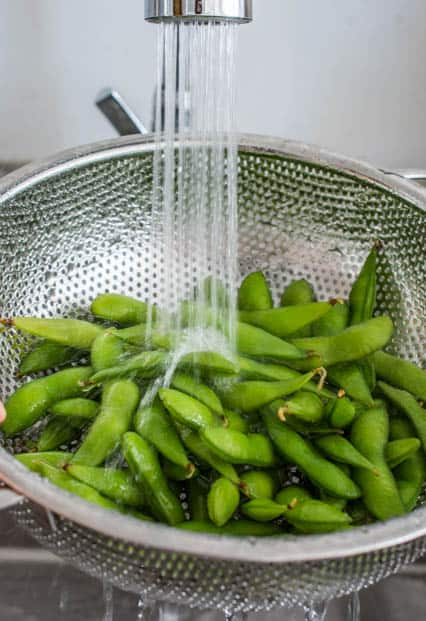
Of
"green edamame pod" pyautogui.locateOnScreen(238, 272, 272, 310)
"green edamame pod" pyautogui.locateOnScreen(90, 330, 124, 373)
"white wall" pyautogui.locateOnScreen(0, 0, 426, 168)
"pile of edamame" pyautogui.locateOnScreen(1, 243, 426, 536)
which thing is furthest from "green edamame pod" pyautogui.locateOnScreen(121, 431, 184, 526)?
"white wall" pyautogui.locateOnScreen(0, 0, 426, 168)

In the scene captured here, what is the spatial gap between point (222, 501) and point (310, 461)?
0.08 m

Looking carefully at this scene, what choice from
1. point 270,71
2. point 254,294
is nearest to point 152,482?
point 254,294

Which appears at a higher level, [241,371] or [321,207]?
[321,207]

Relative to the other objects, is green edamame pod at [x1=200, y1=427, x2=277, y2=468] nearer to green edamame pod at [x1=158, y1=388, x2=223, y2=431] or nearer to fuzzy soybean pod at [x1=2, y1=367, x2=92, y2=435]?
green edamame pod at [x1=158, y1=388, x2=223, y2=431]

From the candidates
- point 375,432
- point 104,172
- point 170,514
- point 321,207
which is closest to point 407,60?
point 321,207

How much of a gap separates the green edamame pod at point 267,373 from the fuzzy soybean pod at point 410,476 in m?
0.07

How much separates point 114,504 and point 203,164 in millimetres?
342

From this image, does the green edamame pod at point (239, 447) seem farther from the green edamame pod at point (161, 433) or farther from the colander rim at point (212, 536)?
the colander rim at point (212, 536)

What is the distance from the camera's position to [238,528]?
559mm

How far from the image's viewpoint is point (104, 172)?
0.76 m

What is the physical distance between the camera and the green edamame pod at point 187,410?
23.6 inches

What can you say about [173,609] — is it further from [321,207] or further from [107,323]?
[321,207]

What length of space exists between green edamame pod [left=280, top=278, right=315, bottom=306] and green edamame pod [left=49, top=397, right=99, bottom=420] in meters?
0.22

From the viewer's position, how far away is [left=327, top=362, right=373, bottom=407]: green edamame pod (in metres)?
0.66
